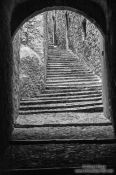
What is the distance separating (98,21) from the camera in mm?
6363

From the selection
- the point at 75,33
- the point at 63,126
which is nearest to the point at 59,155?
the point at 63,126

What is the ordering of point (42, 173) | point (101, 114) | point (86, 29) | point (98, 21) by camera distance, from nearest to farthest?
point (42, 173), point (98, 21), point (101, 114), point (86, 29)

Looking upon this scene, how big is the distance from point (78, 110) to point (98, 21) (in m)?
3.42

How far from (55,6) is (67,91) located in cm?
512

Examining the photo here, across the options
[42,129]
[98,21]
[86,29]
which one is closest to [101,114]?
[42,129]

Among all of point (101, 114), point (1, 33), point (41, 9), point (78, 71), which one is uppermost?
point (41, 9)

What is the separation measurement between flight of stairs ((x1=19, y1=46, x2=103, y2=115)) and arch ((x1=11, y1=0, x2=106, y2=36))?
339cm

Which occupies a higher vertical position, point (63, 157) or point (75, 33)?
point (75, 33)

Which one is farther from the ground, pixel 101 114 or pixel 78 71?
pixel 78 71

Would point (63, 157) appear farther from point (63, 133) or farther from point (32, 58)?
point (32, 58)

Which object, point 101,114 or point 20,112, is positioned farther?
point 20,112

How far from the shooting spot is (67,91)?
11.1 m

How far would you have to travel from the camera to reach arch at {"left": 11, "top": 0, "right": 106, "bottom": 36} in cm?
624

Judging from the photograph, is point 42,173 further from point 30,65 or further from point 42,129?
point 30,65
